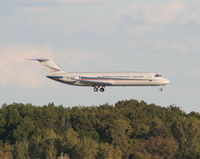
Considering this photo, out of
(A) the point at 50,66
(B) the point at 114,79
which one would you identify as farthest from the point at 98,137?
(B) the point at 114,79

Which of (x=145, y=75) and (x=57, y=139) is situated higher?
(x=145, y=75)

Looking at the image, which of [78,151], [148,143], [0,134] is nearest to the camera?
[78,151]

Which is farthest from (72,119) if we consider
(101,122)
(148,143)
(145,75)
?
(145,75)

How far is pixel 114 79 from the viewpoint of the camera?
170 meters

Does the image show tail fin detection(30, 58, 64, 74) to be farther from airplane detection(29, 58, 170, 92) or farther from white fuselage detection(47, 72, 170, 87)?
white fuselage detection(47, 72, 170, 87)

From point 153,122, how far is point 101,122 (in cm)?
1100

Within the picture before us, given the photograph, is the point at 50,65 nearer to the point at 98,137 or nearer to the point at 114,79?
the point at 114,79

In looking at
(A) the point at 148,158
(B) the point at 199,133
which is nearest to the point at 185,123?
(B) the point at 199,133

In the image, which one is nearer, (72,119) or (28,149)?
(28,149)

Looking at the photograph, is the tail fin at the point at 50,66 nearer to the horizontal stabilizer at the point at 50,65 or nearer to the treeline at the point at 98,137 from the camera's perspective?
the horizontal stabilizer at the point at 50,65

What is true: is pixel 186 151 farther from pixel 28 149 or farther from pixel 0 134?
pixel 0 134

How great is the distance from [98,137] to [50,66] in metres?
17.8

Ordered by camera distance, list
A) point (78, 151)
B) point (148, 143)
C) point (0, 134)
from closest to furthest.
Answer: point (78, 151)
point (148, 143)
point (0, 134)

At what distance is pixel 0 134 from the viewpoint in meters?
197
